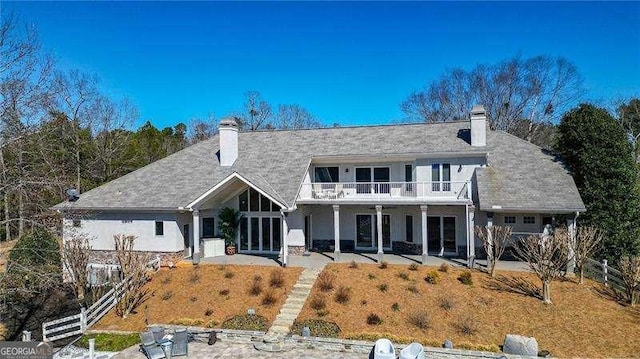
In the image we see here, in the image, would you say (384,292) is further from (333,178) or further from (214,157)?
(214,157)

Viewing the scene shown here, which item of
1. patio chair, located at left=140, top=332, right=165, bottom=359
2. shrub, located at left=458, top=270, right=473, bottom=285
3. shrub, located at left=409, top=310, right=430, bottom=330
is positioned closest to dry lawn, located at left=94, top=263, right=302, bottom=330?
patio chair, located at left=140, top=332, right=165, bottom=359

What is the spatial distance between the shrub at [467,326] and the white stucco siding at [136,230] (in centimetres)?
1478

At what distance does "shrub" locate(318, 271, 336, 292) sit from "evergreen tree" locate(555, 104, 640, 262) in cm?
1315

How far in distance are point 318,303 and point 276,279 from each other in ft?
9.57

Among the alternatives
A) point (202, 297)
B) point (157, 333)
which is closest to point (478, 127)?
point (202, 297)

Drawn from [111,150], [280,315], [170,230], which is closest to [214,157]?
[170,230]

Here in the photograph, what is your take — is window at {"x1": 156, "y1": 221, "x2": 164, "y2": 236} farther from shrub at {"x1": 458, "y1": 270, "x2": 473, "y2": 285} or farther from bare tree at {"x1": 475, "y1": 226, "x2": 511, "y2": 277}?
bare tree at {"x1": 475, "y1": 226, "x2": 511, "y2": 277}

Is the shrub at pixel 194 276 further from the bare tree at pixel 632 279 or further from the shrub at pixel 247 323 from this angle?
the bare tree at pixel 632 279

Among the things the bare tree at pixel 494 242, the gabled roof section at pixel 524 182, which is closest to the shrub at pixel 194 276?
the bare tree at pixel 494 242

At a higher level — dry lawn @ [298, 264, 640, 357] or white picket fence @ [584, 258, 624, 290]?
white picket fence @ [584, 258, 624, 290]

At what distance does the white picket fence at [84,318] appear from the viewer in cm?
1533

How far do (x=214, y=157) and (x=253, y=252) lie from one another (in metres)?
7.14

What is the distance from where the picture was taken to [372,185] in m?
23.4

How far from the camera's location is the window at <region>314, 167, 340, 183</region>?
83.1 ft
